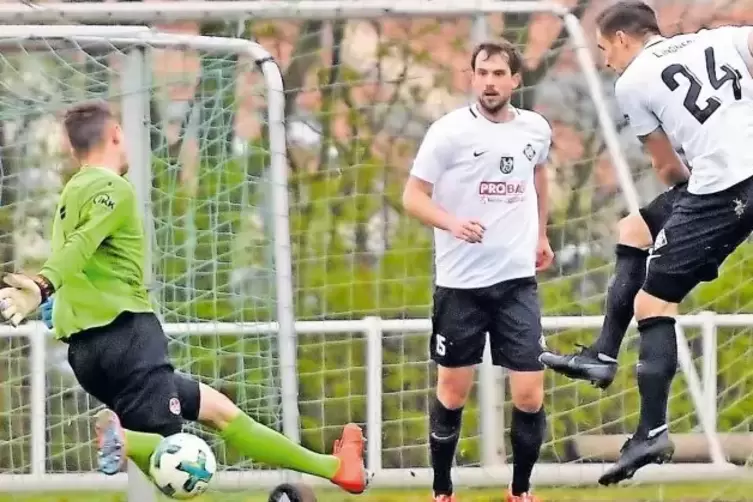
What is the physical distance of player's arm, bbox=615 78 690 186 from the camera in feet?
19.2

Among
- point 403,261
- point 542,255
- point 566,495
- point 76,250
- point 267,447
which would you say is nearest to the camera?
point 76,250

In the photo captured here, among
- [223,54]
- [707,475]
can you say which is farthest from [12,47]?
[707,475]

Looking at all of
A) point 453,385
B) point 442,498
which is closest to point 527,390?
point 453,385

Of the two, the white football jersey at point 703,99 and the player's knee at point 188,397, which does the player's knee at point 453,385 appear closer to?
the player's knee at point 188,397

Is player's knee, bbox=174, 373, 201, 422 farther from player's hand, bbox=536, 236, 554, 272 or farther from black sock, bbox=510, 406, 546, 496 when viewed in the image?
player's hand, bbox=536, 236, 554, 272

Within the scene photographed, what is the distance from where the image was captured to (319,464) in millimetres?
6586

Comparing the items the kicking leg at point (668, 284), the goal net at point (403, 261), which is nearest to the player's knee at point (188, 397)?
the kicking leg at point (668, 284)

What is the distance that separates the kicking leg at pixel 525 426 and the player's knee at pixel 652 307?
3.04ft

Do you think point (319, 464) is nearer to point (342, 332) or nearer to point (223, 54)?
point (223, 54)

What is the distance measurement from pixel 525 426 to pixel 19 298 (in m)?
2.40

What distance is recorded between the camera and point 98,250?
611cm

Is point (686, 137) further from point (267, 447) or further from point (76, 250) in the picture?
point (76, 250)

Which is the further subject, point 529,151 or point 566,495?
point 566,495

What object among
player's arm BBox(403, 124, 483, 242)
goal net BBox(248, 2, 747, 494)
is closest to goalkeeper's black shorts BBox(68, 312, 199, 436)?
player's arm BBox(403, 124, 483, 242)
